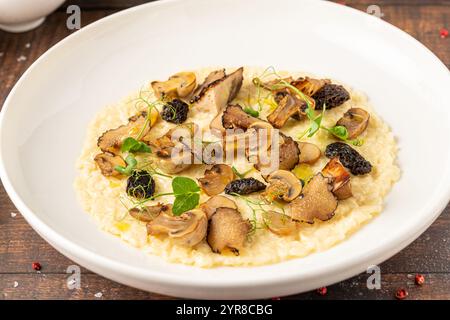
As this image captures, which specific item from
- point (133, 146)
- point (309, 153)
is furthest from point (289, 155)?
point (133, 146)

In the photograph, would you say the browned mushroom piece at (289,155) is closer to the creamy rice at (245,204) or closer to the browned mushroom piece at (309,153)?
the browned mushroom piece at (309,153)

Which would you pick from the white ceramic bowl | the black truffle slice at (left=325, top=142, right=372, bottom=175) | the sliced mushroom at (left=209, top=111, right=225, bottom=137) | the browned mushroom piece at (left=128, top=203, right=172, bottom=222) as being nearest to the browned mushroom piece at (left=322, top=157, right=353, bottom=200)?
the black truffle slice at (left=325, top=142, right=372, bottom=175)

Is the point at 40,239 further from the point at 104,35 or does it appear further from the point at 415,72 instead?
the point at 415,72

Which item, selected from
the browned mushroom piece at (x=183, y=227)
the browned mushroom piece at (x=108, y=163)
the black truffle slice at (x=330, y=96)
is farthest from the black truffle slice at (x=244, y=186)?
the black truffle slice at (x=330, y=96)

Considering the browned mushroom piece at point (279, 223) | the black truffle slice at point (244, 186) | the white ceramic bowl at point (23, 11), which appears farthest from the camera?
the white ceramic bowl at point (23, 11)

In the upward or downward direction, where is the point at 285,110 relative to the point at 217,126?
upward

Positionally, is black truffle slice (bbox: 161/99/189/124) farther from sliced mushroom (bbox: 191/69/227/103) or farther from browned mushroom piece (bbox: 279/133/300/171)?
browned mushroom piece (bbox: 279/133/300/171)

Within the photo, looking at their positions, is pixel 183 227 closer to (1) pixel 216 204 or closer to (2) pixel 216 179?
(1) pixel 216 204
